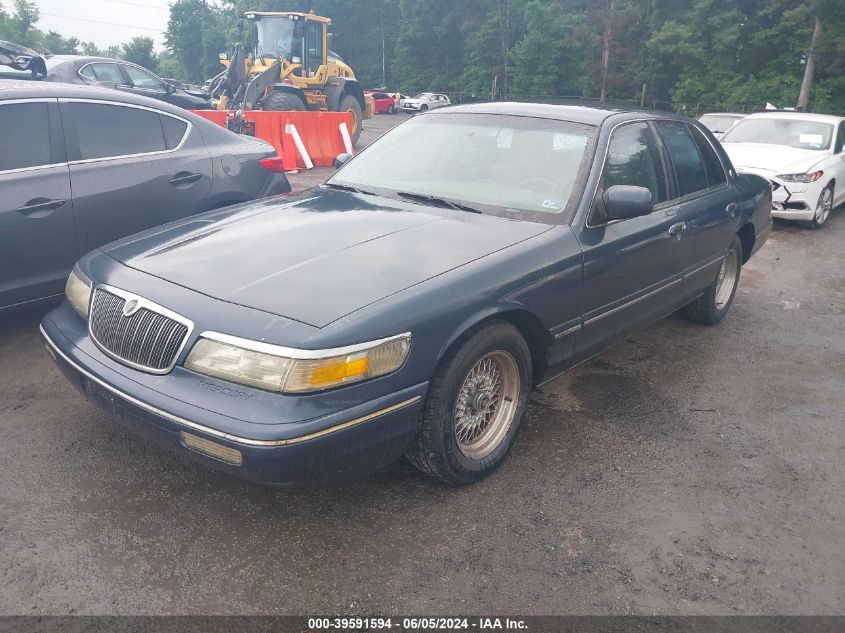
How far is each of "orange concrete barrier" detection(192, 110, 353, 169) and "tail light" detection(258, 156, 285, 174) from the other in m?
5.63

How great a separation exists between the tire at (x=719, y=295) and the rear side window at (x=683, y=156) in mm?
838

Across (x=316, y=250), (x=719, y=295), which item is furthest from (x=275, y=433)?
(x=719, y=295)

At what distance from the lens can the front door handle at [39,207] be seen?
429cm

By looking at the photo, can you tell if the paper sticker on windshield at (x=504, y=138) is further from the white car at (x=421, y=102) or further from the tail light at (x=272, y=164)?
the white car at (x=421, y=102)

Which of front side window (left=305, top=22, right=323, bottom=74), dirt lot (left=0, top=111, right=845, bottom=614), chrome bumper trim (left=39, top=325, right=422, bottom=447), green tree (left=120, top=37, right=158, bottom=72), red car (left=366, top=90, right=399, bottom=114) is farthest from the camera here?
green tree (left=120, top=37, right=158, bottom=72)

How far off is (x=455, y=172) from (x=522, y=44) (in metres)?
53.2

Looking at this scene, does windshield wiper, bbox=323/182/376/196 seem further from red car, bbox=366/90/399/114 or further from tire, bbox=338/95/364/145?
red car, bbox=366/90/399/114

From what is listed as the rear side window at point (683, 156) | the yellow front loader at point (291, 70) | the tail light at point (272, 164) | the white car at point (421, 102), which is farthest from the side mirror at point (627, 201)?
the white car at point (421, 102)

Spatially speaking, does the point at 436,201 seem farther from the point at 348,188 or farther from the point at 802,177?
the point at 802,177

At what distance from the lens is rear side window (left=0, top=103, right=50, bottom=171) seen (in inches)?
170

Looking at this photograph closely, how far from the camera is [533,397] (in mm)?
4262

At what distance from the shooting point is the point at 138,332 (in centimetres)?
284

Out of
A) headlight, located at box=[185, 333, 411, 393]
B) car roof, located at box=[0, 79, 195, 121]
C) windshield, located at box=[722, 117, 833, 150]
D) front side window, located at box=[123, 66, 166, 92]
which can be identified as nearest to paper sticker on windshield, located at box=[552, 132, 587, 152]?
headlight, located at box=[185, 333, 411, 393]

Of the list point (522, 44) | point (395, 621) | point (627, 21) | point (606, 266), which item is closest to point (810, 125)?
point (606, 266)
